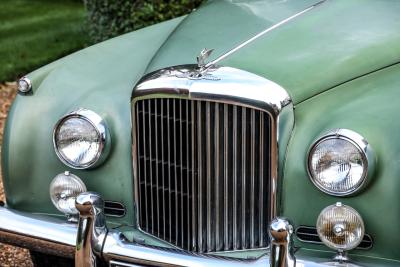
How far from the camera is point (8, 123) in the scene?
348 cm

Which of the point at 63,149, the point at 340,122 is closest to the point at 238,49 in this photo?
the point at 340,122

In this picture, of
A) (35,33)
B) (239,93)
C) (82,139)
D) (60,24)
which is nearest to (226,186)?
(239,93)

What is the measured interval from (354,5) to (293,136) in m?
0.94

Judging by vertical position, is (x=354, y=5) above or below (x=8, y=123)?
above

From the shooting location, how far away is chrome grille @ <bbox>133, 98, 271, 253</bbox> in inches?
116

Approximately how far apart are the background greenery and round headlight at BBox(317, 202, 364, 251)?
4.69 m

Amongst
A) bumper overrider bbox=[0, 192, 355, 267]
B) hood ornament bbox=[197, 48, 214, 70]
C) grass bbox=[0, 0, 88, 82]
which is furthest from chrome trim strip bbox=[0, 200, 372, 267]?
grass bbox=[0, 0, 88, 82]

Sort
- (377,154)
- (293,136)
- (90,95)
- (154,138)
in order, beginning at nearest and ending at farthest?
(377,154) → (293,136) → (154,138) → (90,95)

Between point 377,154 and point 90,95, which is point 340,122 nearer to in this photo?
point 377,154

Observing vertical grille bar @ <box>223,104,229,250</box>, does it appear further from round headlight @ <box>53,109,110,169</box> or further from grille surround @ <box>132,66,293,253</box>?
round headlight @ <box>53,109,110,169</box>

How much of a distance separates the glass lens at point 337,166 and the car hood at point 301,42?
0.29 metres

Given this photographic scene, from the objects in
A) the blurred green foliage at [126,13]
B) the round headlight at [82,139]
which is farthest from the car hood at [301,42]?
the blurred green foliage at [126,13]

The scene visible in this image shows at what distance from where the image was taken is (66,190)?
3.29 m

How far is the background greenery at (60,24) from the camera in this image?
732cm
